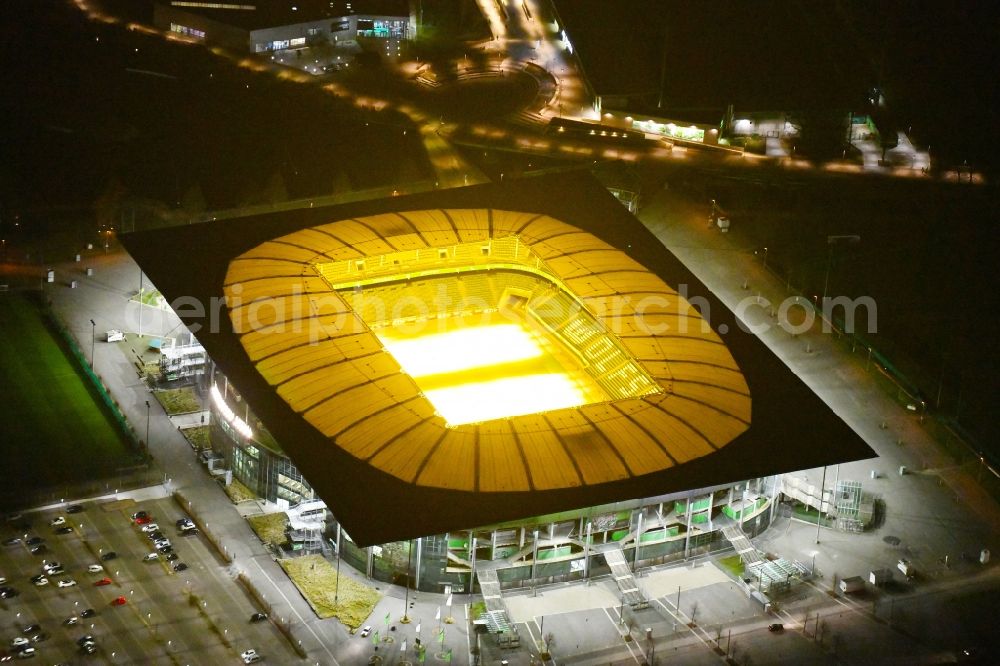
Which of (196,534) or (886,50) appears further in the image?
(886,50)

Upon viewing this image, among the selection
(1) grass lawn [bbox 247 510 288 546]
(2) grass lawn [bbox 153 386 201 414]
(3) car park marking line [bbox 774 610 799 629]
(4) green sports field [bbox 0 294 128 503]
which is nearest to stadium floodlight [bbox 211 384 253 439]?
(2) grass lawn [bbox 153 386 201 414]

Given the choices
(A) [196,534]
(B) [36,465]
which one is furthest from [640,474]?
(B) [36,465]

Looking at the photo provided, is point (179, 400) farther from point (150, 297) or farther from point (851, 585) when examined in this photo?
point (851, 585)

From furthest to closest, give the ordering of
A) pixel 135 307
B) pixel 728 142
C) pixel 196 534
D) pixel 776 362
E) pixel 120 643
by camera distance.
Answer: pixel 728 142 → pixel 135 307 → pixel 776 362 → pixel 196 534 → pixel 120 643

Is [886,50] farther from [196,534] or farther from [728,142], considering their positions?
[196,534]

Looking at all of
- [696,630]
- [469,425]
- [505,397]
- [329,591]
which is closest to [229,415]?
[329,591]

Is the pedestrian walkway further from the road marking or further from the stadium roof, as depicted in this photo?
the road marking
